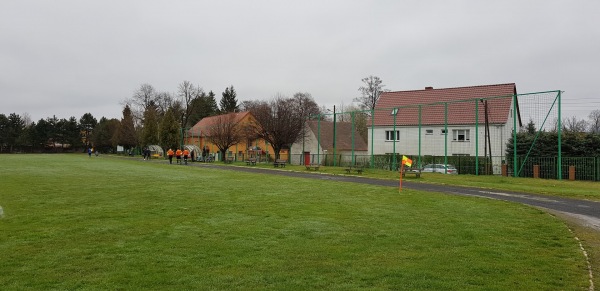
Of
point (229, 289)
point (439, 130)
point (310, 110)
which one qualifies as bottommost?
point (229, 289)

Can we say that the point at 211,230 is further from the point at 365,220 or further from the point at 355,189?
the point at 355,189

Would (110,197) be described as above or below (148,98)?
below

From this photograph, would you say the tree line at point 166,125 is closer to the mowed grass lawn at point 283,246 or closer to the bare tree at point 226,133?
the bare tree at point 226,133

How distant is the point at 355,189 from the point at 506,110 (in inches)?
875

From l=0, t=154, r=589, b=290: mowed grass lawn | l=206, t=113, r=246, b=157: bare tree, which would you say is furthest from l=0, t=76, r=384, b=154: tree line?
l=0, t=154, r=589, b=290: mowed grass lawn

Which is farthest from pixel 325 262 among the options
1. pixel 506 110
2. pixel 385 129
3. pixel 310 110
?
pixel 310 110

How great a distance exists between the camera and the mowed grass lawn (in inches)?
226

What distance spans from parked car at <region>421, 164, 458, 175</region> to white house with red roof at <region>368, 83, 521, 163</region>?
1136mm

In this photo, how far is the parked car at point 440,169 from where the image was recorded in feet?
101

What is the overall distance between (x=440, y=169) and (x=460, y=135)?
31.1 ft

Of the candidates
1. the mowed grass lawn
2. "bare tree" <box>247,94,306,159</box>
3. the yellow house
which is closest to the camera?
the mowed grass lawn

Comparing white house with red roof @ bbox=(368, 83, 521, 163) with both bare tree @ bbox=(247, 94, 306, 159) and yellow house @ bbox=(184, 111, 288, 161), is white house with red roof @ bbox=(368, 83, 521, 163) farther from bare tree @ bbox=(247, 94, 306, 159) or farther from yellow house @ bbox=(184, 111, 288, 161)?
yellow house @ bbox=(184, 111, 288, 161)

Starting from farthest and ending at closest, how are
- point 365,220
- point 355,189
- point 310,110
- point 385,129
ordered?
point 310,110 < point 385,129 < point 355,189 < point 365,220

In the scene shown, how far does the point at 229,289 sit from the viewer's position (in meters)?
5.38
